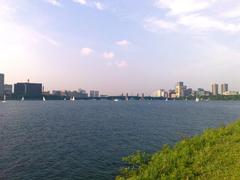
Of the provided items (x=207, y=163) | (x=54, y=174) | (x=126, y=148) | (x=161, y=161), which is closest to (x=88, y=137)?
A: (x=126, y=148)

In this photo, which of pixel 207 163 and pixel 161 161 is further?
pixel 161 161

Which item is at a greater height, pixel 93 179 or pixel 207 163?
pixel 207 163

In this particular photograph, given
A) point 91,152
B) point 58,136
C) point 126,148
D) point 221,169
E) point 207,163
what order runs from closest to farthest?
point 221,169 → point 207,163 → point 91,152 → point 126,148 → point 58,136

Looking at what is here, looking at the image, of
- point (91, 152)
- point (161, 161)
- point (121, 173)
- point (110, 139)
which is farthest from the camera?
point (110, 139)

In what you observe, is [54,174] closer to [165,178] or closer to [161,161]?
[161,161]

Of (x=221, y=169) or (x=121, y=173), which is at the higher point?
(x=221, y=169)

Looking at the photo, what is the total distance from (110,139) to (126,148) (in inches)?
384

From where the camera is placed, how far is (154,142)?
5597cm

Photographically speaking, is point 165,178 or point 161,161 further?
point 161,161

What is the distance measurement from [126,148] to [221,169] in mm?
27536

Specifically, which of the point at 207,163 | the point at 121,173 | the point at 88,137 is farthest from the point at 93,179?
the point at 88,137

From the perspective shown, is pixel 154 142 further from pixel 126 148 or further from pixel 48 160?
pixel 48 160

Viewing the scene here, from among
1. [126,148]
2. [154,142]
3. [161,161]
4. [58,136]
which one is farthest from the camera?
[58,136]

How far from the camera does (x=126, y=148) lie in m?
50.5
